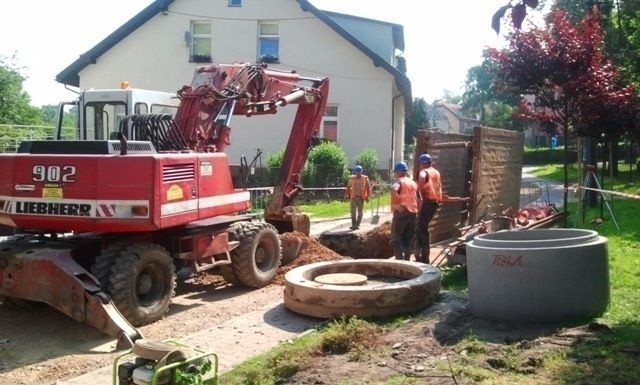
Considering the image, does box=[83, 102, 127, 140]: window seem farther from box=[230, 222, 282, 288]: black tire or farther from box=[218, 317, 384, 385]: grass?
box=[218, 317, 384, 385]: grass

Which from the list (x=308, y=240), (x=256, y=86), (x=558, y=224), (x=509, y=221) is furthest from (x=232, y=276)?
(x=558, y=224)

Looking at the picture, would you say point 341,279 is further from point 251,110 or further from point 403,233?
point 251,110

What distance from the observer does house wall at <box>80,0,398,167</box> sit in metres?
26.0

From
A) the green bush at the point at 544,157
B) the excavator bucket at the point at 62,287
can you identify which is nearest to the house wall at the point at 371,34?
the excavator bucket at the point at 62,287

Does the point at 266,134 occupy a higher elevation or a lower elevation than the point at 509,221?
higher

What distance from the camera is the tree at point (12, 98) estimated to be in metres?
43.3

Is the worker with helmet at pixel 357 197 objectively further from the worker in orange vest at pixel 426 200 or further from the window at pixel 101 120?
the window at pixel 101 120

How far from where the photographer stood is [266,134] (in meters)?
27.0

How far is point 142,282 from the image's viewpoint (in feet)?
26.8

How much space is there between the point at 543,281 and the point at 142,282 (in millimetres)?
4322

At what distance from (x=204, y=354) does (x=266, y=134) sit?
2238 cm

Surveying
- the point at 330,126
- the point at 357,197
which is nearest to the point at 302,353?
the point at 357,197

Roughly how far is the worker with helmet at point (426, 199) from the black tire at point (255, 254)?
2.13 metres

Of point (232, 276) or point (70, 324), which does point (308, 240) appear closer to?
point (232, 276)
